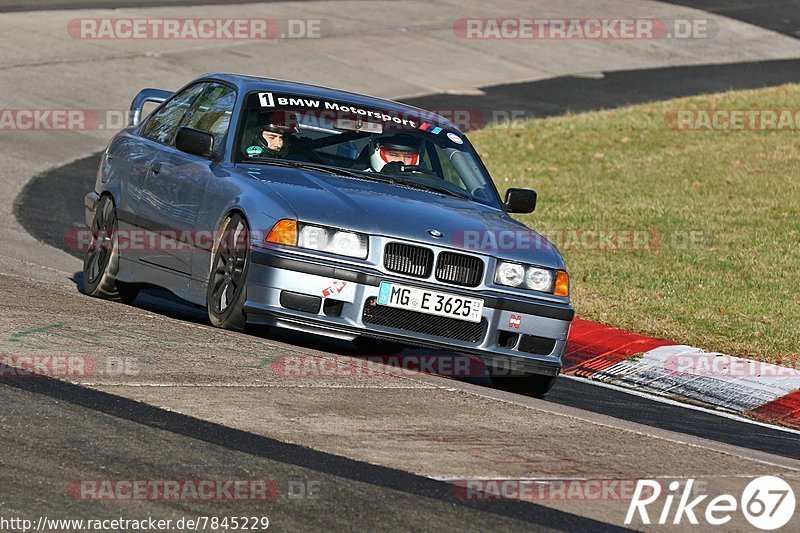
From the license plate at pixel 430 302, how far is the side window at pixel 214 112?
178cm

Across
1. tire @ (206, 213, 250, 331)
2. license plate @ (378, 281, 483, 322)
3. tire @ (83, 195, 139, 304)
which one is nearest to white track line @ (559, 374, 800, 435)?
license plate @ (378, 281, 483, 322)

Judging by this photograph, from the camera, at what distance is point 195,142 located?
9047 mm

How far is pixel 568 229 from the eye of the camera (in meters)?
15.1

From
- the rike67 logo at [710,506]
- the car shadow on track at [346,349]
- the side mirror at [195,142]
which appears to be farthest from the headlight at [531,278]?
the rike67 logo at [710,506]

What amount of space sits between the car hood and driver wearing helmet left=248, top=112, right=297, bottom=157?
24 cm

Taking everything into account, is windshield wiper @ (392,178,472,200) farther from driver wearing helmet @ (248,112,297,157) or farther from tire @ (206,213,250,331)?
tire @ (206,213,250,331)

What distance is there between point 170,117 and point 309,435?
4497mm

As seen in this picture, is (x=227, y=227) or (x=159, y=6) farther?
(x=159, y=6)

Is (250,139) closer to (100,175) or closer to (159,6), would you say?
(100,175)

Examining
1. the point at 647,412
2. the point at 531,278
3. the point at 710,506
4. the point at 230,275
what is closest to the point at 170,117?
the point at 230,275

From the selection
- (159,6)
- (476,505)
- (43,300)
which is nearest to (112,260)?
(43,300)

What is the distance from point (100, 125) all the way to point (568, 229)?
749cm

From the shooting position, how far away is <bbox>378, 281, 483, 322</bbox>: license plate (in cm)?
809

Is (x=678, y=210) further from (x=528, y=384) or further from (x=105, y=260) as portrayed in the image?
(x=105, y=260)
